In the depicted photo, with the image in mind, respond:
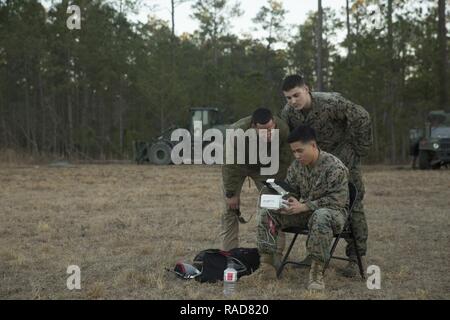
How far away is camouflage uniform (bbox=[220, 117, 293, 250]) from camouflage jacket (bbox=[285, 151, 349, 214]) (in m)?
0.63

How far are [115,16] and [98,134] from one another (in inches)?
283

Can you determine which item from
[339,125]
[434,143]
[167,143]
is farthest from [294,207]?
[167,143]

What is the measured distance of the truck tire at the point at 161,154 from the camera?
24266mm

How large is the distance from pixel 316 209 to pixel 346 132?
1.02 metres

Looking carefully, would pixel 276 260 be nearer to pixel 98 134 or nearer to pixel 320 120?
pixel 320 120

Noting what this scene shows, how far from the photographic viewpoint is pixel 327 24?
142ft

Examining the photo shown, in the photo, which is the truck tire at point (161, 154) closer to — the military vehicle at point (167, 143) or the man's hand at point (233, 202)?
the military vehicle at point (167, 143)

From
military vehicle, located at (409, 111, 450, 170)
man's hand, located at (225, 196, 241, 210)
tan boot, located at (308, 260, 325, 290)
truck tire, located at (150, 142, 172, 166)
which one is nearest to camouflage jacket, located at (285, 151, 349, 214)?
tan boot, located at (308, 260, 325, 290)

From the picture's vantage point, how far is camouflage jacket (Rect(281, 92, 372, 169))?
542 cm

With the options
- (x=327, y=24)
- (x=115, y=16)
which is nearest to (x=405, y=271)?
(x=115, y=16)

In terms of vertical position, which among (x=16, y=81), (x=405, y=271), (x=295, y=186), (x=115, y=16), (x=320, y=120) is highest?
(x=115, y=16)

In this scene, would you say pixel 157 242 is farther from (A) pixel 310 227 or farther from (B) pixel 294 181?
(A) pixel 310 227

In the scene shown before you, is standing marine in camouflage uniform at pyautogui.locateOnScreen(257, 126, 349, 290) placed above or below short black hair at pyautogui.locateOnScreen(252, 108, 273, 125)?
below

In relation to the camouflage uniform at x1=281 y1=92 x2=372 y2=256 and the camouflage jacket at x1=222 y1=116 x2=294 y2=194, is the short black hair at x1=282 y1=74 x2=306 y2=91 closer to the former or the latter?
the camouflage uniform at x1=281 y1=92 x2=372 y2=256
